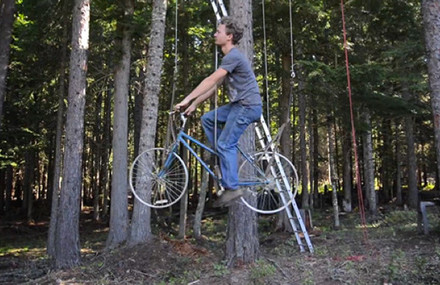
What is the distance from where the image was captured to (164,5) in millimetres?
10594

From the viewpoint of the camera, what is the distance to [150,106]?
409 inches

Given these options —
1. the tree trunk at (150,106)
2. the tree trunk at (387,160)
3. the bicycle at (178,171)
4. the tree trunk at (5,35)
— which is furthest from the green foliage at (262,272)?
the tree trunk at (387,160)

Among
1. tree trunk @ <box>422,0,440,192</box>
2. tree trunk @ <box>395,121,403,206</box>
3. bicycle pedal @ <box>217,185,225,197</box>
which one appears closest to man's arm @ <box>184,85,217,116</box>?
bicycle pedal @ <box>217,185,225,197</box>

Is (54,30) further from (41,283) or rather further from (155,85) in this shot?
(41,283)

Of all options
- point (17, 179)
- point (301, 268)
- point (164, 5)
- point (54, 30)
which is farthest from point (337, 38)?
point (17, 179)

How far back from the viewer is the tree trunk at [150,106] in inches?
403

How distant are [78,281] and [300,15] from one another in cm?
1012

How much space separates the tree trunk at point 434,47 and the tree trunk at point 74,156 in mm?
8773

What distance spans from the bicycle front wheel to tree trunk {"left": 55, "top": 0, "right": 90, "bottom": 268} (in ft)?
18.7

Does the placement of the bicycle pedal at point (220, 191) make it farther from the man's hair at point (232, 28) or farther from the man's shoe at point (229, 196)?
the man's hair at point (232, 28)

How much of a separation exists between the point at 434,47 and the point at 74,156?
9.27 metres

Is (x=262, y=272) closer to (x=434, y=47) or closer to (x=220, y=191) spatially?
(x=220, y=191)

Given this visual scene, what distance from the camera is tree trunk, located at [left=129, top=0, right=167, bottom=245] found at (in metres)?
10.2

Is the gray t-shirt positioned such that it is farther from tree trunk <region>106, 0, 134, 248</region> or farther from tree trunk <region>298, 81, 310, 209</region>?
tree trunk <region>298, 81, 310, 209</region>
